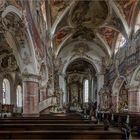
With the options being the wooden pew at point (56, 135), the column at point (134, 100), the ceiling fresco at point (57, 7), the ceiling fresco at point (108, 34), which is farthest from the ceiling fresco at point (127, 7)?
the wooden pew at point (56, 135)

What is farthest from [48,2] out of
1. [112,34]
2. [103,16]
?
[112,34]

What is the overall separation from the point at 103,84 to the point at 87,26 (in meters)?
9.00

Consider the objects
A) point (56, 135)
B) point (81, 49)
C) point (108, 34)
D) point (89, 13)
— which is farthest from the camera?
point (81, 49)

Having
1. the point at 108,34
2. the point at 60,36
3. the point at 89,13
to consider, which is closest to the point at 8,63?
the point at 60,36

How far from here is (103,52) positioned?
1294 inches

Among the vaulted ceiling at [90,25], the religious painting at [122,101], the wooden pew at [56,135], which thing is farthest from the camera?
the religious painting at [122,101]

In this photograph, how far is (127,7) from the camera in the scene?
22078 millimetres

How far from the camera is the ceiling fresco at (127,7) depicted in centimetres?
2165

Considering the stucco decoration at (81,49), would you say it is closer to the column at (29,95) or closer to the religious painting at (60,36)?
the religious painting at (60,36)

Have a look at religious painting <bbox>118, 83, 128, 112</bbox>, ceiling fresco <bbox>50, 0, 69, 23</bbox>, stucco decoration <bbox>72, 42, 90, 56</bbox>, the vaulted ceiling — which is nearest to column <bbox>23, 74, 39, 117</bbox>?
ceiling fresco <bbox>50, 0, 69, 23</bbox>

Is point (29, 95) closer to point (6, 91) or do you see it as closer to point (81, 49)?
point (6, 91)

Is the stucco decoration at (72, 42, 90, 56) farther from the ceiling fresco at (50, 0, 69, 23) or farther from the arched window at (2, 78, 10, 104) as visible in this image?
the ceiling fresco at (50, 0, 69, 23)

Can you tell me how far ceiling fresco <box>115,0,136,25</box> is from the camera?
2165cm

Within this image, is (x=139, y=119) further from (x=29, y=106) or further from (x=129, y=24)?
(x=129, y=24)
